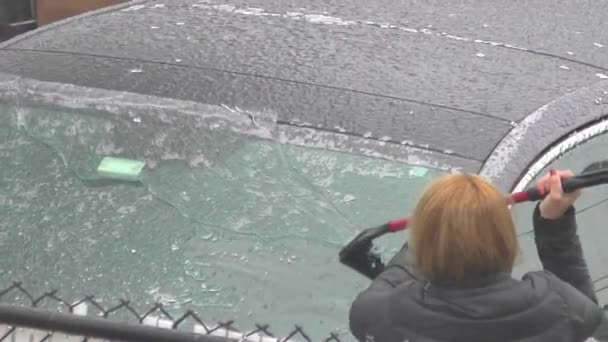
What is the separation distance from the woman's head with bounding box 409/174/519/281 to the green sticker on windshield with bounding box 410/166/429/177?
1.78 ft

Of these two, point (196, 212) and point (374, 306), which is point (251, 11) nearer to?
point (196, 212)

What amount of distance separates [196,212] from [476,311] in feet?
2.88

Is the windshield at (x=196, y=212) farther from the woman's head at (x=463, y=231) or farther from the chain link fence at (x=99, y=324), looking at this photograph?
the woman's head at (x=463, y=231)

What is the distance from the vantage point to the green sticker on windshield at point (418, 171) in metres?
3.00

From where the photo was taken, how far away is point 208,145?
126 inches

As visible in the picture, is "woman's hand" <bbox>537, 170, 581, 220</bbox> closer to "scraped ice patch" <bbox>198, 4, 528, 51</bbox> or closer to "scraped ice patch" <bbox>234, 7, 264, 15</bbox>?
"scraped ice patch" <bbox>198, 4, 528, 51</bbox>

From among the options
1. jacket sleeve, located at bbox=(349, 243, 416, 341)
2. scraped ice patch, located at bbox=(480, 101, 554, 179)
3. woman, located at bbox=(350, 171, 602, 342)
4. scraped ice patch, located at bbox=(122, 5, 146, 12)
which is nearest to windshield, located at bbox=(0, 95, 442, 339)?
scraped ice patch, located at bbox=(480, 101, 554, 179)

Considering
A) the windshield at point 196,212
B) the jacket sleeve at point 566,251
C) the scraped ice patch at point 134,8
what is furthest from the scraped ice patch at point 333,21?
the jacket sleeve at point 566,251

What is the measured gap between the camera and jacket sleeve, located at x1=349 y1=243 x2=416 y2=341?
249cm

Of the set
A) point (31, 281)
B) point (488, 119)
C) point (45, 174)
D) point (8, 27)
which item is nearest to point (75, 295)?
point (31, 281)

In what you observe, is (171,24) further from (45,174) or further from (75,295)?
(75,295)

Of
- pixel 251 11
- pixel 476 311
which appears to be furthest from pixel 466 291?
pixel 251 11

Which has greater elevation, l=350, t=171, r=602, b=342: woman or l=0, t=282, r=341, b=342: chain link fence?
l=350, t=171, r=602, b=342: woman

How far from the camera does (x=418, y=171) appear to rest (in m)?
3.01
